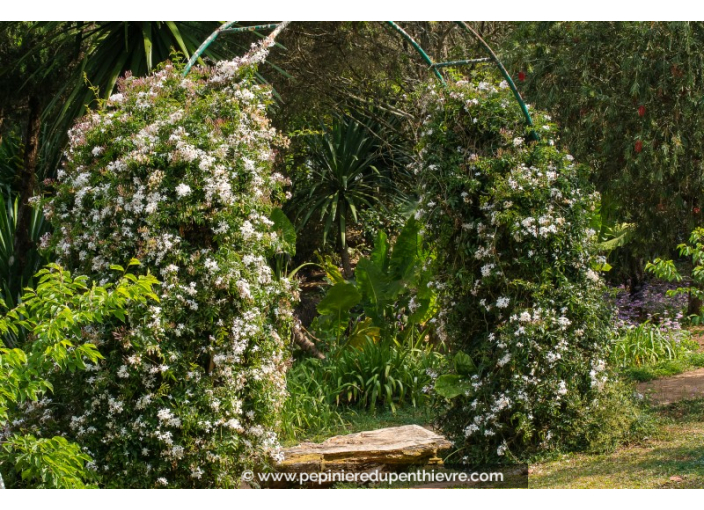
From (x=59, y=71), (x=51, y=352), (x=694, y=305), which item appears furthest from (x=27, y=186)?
(x=694, y=305)

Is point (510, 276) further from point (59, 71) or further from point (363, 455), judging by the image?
point (59, 71)

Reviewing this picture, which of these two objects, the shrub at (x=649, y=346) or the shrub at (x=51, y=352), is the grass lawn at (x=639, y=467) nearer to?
the shrub at (x=649, y=346)

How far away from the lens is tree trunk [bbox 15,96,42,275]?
7.78m

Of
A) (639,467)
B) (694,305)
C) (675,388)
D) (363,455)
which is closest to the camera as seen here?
(639,467)

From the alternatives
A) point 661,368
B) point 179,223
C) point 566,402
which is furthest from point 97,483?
point 661,368

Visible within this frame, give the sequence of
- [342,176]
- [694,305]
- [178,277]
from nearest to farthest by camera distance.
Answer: [178,277] → [694,305] → [342,176]

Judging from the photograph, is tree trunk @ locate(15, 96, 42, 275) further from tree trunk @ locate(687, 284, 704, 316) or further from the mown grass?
tree trunk @ locate(687, 284, 704, 316)

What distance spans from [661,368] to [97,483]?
5.82 meters

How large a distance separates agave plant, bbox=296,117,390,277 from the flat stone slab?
5362 millimetres

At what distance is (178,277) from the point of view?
4836 mm

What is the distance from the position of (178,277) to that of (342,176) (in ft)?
21.9

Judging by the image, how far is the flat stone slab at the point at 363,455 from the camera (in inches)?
219

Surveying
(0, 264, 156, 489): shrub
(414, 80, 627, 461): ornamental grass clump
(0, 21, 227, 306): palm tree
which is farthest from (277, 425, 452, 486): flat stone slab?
(0, 21, 227, 306): palm tree

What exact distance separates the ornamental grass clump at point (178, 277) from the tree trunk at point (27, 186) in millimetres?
2293
